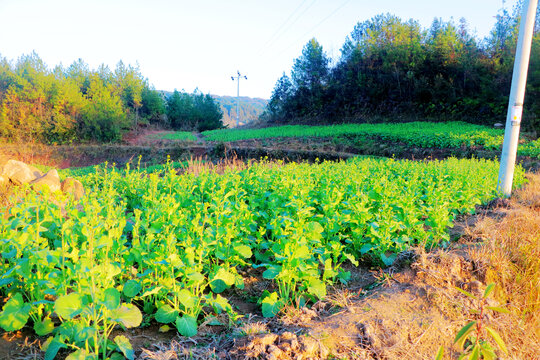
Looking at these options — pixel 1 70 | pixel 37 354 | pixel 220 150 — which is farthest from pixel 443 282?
pixel 1 70

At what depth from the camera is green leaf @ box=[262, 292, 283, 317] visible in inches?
97.3

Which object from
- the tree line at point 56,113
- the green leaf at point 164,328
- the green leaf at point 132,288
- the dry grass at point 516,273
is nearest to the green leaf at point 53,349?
the green leaf at point 132,288

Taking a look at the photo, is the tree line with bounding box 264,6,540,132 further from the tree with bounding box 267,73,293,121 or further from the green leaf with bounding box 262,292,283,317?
the green leaf with bounding box 262,292,283,317

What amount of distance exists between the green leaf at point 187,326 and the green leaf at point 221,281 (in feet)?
1.48

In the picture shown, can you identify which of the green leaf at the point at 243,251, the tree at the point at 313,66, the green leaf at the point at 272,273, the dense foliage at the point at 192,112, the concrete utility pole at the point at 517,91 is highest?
the tree at the point at 313,66

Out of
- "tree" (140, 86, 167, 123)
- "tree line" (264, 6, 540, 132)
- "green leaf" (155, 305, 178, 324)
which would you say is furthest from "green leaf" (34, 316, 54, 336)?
"tree" (140, 86, 167, 123)

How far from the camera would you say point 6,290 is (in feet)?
8.15

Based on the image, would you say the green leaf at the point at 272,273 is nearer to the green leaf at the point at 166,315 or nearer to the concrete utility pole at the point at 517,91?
the green leaf at the point at 166,315

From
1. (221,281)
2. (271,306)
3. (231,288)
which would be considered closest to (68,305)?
(221,281)

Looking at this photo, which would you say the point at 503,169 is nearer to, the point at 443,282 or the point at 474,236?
the point at 474,236

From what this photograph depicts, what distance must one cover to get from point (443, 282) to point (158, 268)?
244cm

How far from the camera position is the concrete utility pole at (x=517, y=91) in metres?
5.99

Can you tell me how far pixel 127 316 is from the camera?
1995 millimetres

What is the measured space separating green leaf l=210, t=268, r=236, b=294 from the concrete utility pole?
20.3ft
